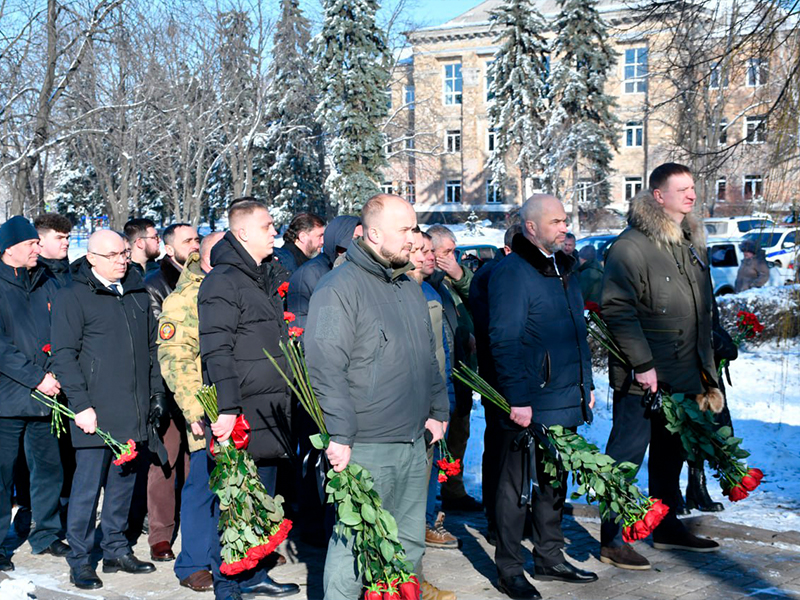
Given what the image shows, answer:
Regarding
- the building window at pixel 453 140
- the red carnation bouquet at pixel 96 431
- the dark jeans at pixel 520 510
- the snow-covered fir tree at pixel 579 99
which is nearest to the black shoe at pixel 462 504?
the dark jeans at pixel 520 510

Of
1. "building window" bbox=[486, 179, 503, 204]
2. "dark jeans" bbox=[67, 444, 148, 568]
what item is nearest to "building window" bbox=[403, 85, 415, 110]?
"building window" bbox=[486, 179, 503, 204]

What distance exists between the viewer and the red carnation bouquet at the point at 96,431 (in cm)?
580

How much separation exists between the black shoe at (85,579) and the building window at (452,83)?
187 ft

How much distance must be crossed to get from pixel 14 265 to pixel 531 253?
3794 millimetres

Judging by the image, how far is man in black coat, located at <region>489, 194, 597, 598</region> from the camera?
17.8ft

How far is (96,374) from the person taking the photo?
19.5 ft

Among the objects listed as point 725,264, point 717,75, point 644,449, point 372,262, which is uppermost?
point 717,75

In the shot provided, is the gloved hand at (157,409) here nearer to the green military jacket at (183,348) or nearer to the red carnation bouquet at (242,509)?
the green military jacket at (183,348)

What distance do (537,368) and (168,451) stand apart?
118 inches

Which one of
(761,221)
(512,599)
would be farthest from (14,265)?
(761,221)

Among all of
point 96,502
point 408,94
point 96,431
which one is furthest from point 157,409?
point 408,94

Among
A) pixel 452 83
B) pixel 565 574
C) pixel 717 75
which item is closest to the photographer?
pixel 565 574

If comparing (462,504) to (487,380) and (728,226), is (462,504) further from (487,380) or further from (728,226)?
(728,226)

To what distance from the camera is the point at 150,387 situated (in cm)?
625
